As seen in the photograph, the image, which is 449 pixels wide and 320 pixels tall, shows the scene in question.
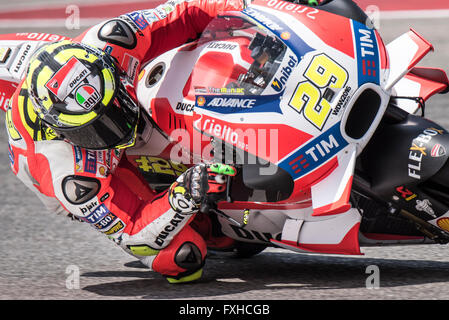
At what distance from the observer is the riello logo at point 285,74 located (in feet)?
13.4

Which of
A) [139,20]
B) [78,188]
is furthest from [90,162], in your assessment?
[139,20]

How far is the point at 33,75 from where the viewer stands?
4.41 meters

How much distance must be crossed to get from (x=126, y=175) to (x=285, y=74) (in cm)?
123

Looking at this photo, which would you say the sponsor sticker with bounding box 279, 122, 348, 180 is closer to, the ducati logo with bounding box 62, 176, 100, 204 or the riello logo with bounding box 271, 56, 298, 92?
the riello logo with bounding box 271, 56, 298, 92

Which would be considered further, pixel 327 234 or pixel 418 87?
pixel 418 87

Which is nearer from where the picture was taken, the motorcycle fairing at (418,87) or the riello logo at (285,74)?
the riello logo at (285,74)

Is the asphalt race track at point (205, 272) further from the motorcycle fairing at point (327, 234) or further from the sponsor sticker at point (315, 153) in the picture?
the sponsor sticker at point (315, 153)

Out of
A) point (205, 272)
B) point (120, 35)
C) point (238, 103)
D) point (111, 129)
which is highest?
point (120, 35)

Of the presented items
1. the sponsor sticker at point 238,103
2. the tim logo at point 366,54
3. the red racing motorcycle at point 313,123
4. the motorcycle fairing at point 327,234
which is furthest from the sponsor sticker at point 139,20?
the motorcycle fairing at point 327,234

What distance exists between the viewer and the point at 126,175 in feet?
16.0

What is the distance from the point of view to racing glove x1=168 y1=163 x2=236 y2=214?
422 centimetres

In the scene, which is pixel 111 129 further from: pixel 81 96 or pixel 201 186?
pixel 201 186

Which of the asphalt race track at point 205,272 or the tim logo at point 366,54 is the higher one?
the tim logo at point 366,54

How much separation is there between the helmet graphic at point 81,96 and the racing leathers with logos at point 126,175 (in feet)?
0.56
